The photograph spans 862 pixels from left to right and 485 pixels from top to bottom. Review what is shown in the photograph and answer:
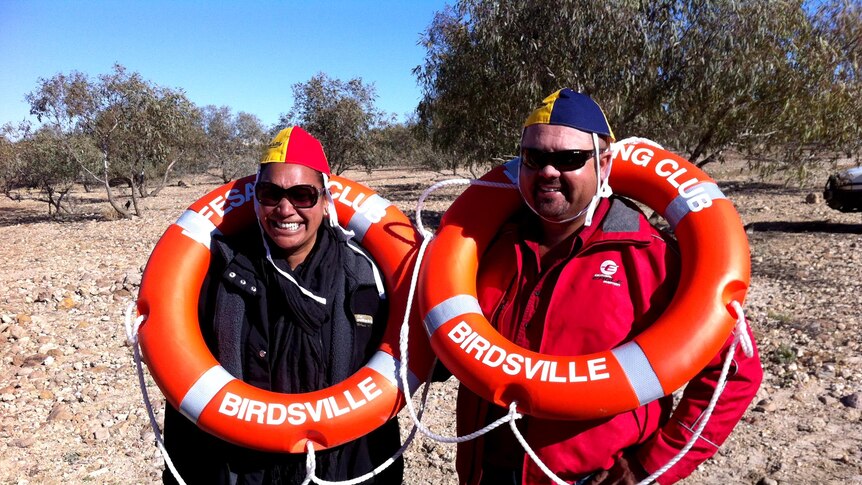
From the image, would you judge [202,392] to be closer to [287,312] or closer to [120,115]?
[287,312]

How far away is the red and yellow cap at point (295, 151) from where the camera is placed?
61.5 inches

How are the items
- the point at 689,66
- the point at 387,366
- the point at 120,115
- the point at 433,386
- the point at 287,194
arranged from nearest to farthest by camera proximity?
the point at 287,194 → the point at 387,366 → the point at 433,386 → the point at 689,66 → the point at 120,115

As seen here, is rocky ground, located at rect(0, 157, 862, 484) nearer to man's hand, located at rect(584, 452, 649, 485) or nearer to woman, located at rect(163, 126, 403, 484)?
woman, located at rect(163, 126, 403, 484)

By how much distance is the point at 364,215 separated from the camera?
74.9 inches

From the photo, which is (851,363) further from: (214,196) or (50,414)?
(50,414)

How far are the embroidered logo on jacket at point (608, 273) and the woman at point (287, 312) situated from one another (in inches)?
25.6

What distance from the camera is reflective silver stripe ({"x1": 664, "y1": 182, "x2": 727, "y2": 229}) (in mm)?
1648

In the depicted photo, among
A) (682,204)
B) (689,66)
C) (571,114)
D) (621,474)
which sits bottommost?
(621,474)

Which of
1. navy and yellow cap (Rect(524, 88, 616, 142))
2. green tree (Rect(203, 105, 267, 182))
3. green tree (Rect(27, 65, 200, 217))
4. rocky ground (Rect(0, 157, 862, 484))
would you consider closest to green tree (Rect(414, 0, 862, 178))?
rocky ground (Rect(0, 157, 862, 484))

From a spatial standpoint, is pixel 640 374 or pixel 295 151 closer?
pixel 640 374

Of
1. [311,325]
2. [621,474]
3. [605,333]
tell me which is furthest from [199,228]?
[621,474]

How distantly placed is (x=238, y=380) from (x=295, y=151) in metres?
0.65

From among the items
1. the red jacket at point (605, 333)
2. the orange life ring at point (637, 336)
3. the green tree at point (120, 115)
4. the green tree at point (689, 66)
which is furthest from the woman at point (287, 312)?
the green tree at point (120, 115)

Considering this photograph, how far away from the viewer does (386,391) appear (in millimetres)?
1626
